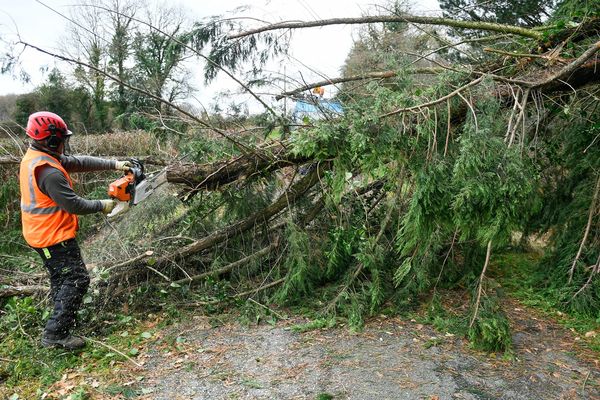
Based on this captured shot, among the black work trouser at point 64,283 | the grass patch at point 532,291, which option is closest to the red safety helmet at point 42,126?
the black work trouser at point 64,283

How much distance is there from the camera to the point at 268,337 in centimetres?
366

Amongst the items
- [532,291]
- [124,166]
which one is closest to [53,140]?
[124,166]

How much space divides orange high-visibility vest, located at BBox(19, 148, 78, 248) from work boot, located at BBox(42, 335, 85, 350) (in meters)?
0.75

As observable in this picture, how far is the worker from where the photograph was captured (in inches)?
131

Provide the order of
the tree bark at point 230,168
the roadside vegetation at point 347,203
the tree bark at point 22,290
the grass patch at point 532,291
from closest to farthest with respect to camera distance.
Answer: the roadside vegetation at point 347,203 → the grass patch at point 532,291 → the tree bark at point 230,168 → the tree bark at point 22,290

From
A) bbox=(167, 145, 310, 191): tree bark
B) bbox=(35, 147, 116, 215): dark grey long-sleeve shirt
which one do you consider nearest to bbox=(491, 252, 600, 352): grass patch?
bbox=(167, 145, 310, 191): tree bark

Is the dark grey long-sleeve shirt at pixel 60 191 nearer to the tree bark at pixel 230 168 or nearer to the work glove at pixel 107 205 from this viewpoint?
the work glove at pixel 107 205

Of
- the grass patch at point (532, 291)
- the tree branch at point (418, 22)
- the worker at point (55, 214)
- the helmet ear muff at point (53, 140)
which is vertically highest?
the tree branch at point (418, 22)

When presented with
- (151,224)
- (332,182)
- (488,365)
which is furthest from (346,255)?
(151,224)

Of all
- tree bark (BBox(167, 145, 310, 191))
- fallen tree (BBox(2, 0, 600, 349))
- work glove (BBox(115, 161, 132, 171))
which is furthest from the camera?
tree bark (BBox(167, 145, 310, 191))

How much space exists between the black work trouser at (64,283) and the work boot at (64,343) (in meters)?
0.03

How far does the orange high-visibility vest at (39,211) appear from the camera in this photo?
3334mm

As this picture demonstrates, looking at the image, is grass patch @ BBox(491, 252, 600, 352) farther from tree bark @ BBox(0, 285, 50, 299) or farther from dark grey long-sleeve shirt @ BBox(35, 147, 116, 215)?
tree bark @ BBox(0, 285, 50, 299)

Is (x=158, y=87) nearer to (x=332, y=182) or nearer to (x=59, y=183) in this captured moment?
Answer: (x=59, y=183)
